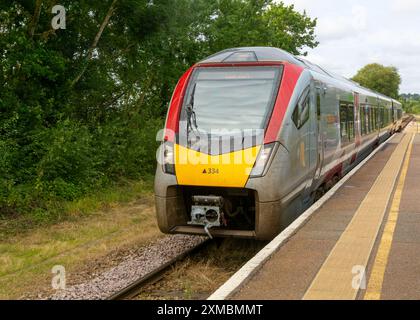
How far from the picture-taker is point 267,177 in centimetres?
643

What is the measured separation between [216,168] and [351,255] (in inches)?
80.5

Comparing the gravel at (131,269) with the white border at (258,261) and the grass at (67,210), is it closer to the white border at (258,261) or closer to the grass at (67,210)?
the white border at (258,261)

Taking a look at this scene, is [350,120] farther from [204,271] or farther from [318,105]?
[204,271]

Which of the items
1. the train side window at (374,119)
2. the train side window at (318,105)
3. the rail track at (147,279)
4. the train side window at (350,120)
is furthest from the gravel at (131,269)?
the train side window at (374,119)

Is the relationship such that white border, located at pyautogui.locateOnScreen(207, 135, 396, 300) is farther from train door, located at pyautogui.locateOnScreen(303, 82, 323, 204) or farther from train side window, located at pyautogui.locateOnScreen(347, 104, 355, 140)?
train side window, located at pyautogui.locateOnScreen(347, 104, 355, 140)

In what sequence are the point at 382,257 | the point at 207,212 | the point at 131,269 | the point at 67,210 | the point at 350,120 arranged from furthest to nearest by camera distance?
the point at 350,120
the point at 67,210
the point at 131,269
the point at 207,212
the point at 382,257

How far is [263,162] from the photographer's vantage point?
648cm

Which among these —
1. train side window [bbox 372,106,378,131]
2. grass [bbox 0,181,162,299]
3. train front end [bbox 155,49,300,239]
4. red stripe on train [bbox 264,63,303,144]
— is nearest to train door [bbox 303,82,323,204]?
red stripe on train [bbox 264,63,303,144]

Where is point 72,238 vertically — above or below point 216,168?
below

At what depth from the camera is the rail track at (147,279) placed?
584 centimetres

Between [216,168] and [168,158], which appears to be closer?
[216,168]

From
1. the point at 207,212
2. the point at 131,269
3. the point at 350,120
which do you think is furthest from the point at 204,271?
the point at 350,120
